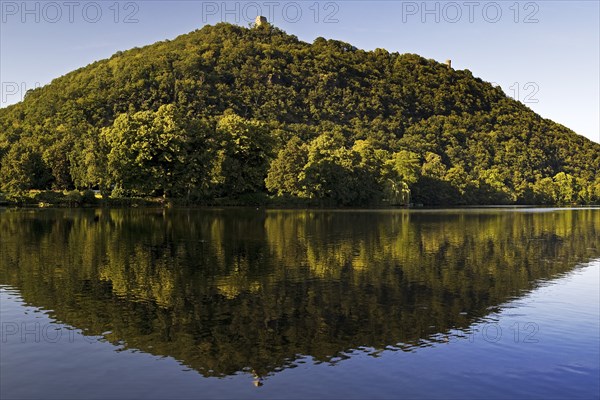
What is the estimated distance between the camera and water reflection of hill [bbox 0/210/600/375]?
18.7 metres

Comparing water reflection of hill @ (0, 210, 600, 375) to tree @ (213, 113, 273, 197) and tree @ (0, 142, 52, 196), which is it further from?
tree @ (0, 142, 52, 196)

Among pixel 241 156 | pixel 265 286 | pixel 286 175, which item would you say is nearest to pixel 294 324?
pixel 265 286

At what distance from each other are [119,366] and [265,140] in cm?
12207

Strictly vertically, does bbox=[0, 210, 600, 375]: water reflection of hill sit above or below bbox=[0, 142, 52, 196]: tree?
below

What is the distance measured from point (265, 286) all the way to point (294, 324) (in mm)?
7048

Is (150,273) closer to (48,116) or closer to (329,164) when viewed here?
(329,164)

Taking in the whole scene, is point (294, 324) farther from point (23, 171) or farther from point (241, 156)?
point (23, 171)

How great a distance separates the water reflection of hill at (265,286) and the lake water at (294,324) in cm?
11

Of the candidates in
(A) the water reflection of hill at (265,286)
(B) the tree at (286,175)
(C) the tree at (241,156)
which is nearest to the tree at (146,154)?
(C) the tree at (241,156)

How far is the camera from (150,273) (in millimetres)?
31062

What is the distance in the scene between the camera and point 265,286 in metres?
27.5

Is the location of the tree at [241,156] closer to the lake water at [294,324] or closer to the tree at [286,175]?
the tree at [286,175]

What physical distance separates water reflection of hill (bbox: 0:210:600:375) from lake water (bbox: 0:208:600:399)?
11 cm

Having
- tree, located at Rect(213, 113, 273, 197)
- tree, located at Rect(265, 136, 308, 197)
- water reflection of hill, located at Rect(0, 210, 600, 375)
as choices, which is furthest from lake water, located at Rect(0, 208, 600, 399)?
tree, located at Rect(265, 136, 308, 197)
